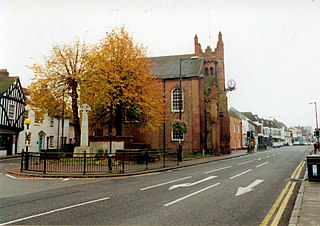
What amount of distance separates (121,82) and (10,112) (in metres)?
18.9

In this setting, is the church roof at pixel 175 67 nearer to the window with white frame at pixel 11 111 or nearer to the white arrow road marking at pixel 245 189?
the window with white frame at pixel 11 111

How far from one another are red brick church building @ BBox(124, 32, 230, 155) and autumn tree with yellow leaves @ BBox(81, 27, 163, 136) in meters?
6.95

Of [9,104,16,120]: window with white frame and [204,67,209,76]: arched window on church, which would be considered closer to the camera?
[9,104,16,120]: window with white frame

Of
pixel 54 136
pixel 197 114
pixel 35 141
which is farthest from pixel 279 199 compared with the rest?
pixel 54 136

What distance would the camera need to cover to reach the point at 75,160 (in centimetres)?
1830

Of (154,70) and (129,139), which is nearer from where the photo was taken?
(129,139)

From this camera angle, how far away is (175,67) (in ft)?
139

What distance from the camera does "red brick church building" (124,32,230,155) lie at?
37.6 meters

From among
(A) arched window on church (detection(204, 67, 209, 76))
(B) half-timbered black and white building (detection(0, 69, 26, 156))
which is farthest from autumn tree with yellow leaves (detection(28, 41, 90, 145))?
(A) arched window on church (detection(204, 67, 209, 76))

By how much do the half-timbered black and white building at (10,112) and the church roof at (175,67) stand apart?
19.2 metres

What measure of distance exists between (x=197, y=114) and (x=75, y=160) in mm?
22323

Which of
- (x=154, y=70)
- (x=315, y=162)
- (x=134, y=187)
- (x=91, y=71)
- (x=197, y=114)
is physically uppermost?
(x=154, y=70)

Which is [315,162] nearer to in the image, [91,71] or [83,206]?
[83,206]

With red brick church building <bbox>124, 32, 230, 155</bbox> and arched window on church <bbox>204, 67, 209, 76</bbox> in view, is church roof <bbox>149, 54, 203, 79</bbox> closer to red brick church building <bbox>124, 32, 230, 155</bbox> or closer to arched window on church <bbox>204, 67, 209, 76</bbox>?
red brick church building <bbox>124, 32, 230, 155</bbox>
